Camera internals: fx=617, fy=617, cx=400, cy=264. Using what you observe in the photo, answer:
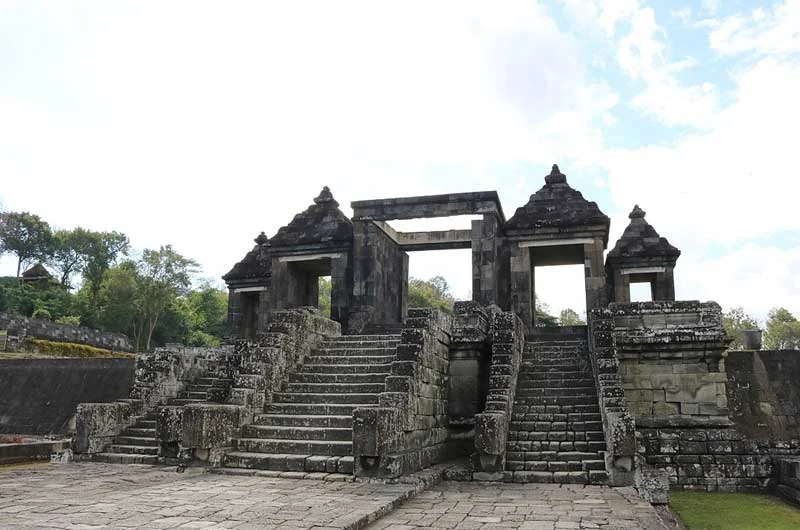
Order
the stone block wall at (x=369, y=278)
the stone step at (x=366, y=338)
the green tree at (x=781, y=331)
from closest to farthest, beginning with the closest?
the stone step at (x=366, y=338) → the stone block wall at (x=369, y=278) → the green tree at (x=781, y=331)

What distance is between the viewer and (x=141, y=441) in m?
10.4

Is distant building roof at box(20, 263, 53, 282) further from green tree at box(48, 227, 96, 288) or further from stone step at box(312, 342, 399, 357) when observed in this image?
stone step at box(312, 342, 399, 357)

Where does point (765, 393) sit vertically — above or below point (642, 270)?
below

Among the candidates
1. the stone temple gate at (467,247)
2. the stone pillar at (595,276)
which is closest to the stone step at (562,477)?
the stone temple gate at (467,247)

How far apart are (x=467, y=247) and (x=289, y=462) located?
979 centimetres

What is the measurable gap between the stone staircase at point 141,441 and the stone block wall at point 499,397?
4.39 m

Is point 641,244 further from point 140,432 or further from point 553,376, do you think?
point 140,432

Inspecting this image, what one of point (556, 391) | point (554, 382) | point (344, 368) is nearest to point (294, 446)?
point (344, 368)

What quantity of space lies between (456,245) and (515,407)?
7460 mm

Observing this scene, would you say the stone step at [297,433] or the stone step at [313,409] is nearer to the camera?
the stone step at [297,433]

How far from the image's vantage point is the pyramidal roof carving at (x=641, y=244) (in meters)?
17.2

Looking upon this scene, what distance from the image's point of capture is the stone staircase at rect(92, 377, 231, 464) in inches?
381

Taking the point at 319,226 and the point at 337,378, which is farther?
the point at 319,226

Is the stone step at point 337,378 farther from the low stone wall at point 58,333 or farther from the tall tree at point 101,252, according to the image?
the tall tree at point 101,252
